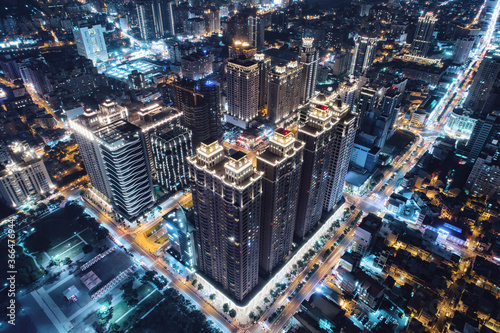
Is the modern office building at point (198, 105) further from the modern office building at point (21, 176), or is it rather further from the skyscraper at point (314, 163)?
the modern office building at point (21, 176)

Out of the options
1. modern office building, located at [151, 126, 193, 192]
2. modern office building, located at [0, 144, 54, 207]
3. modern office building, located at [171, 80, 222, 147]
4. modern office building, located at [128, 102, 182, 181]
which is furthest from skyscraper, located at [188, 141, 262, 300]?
modern office building, located at [0, 144, 54, 207]

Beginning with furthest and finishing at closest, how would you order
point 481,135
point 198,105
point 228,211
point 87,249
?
point 481,135 < point 198,105 < point 87,249 < point 228,211

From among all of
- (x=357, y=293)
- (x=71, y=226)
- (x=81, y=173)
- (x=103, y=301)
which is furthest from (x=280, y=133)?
(x=81, y=173)

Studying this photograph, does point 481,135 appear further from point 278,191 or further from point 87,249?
point 87,249

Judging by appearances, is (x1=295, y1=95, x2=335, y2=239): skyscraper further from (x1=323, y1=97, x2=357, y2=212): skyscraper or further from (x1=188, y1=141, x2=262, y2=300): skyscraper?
(x1=188, y1=141, x2=262, y2=300): skyscraper

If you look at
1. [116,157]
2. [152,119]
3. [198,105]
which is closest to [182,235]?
[116,157]
